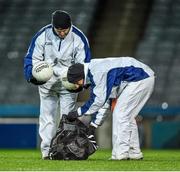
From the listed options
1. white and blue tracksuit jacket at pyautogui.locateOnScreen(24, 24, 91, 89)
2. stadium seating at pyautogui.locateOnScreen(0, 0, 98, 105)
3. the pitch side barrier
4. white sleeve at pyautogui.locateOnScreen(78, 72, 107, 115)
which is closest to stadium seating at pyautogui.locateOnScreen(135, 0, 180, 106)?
stadium seating at pyautogui.locateOnScreen(0, 0, 98, 105)

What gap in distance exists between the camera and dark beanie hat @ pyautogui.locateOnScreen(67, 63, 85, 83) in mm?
11836

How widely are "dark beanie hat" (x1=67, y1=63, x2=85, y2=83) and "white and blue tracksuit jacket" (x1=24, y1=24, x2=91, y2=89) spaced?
867mm

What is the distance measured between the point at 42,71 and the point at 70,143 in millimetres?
1105

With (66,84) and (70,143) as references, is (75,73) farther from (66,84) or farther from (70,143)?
(70,143)

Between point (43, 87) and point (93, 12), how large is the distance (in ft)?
51.1

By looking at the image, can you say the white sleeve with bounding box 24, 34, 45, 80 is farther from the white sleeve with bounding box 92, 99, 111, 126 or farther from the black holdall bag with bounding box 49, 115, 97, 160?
the white sleeve with bounding box 92, 99, 111, 126

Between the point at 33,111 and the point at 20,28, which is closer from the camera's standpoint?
the point at 33,111

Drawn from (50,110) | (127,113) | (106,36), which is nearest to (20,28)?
(106,36)

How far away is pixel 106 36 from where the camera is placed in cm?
2792

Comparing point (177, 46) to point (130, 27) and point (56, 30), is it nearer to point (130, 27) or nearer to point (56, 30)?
point (130, 27)

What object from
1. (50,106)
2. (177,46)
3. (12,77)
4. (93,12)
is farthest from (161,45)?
(50,106)

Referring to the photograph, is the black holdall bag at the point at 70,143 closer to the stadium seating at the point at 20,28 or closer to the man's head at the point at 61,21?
the man's head at the point at 61,21

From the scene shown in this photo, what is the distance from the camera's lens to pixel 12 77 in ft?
84.0

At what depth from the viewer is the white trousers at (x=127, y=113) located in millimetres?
12516
